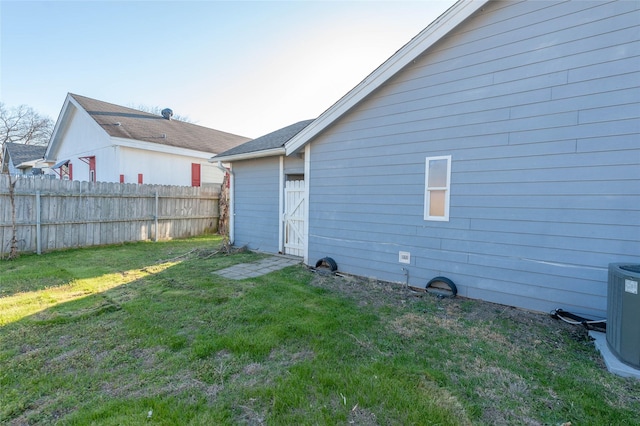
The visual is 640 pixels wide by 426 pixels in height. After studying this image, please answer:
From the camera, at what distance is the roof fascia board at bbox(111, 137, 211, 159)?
39.3ft

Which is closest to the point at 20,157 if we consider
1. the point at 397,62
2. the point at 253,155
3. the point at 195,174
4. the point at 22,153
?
the point at 22,153

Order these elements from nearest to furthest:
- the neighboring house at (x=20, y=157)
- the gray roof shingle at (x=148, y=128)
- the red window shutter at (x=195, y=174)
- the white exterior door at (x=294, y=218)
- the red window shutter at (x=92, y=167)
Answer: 1. the white exterior door at (x=294, y=218)
2. the gray roof shingle at (x=148, y=128)
3. the red window shutter at (x=92, y=167)
4. the red window shutter at (x=195, y=174)
5. the neighboring house at (x=20, y=157)

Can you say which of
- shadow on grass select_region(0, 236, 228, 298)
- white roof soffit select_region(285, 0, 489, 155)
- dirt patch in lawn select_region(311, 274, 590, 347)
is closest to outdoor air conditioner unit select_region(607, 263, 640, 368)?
dirt patch in lawn select_region(311, 274, 590, 347)

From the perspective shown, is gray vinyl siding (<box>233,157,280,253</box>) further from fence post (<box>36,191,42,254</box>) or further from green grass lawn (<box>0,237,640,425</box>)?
fence post (<box>36,191,42,254</box>)

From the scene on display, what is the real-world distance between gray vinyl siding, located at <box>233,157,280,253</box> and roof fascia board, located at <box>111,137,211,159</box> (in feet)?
19.7

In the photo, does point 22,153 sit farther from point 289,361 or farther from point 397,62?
point 289,361

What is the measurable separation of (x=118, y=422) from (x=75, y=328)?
2.23 metres

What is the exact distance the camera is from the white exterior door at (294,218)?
24.5 feet

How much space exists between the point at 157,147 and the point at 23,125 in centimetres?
3178

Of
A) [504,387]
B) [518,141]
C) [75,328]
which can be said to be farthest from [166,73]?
[504,387]

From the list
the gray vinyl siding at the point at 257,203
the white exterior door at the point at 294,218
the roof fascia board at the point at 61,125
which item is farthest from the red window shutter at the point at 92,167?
the white exterior door at the point at 294,218

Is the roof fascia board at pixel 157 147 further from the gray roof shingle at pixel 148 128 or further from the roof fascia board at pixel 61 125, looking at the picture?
the roof fascia board at pixel 61 125

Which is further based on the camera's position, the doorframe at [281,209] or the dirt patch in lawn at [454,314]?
the doorframe at [281,209]

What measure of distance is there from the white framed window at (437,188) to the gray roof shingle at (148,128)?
12433mm
